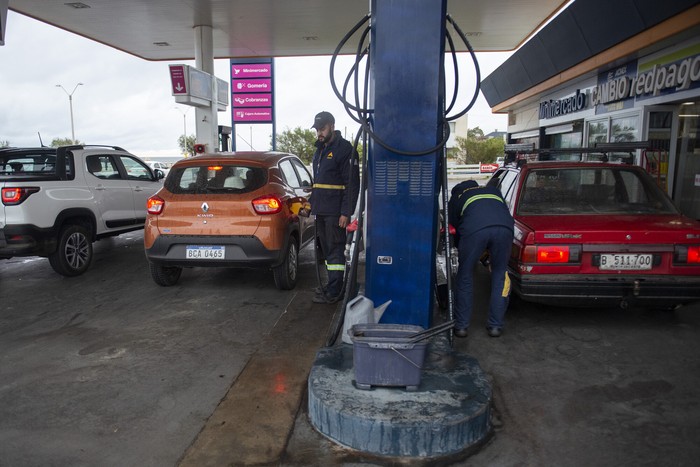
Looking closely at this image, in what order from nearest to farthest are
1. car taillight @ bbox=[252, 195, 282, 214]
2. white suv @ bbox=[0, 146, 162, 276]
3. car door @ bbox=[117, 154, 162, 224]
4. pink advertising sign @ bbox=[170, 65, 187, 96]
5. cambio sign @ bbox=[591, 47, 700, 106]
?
car taillight @ bbox=[252, 195, 282, 214] → white suv @ bbox=[0, 146, 162, 276] → cambio sign @ bbox=[591, 47, 700, 106] → car door @ bbox=[117, 154, 162, 224] → pink advertising sign @ bbox=[170, 65, 187, 96]

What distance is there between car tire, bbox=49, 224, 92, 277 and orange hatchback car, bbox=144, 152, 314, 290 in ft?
6.19

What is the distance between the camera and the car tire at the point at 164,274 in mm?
6562

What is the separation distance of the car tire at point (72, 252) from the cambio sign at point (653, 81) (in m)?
9.82

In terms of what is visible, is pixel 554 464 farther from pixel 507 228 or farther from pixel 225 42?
pixel 225 42

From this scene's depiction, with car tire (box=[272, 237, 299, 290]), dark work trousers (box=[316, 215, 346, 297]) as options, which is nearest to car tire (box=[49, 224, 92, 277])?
car tire (box=[272, 237, 299, 290])

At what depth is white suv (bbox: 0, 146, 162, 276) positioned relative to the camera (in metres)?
6.68

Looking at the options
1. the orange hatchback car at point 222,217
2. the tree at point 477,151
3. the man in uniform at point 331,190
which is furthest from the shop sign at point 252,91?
the tree at point 477,151

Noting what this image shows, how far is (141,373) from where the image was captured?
4.14m

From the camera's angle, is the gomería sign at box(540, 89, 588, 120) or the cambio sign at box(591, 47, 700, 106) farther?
the gomería sign at box(540, 89, 588, 120)

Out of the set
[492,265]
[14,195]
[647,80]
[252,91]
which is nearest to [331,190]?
[492,265]

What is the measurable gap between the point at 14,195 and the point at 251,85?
46.8ft

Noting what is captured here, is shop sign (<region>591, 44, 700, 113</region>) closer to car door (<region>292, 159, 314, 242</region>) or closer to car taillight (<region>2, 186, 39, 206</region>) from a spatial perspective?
car door (<region>292, 159, 314, 242</region>)

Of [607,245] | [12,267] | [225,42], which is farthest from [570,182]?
[225,42]

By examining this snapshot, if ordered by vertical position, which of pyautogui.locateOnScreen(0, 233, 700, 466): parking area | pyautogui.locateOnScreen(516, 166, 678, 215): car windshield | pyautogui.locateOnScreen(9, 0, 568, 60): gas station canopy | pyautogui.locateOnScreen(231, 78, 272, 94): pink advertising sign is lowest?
pyautogui.locateOnScreen(0, 233, 700, 466): parking area
